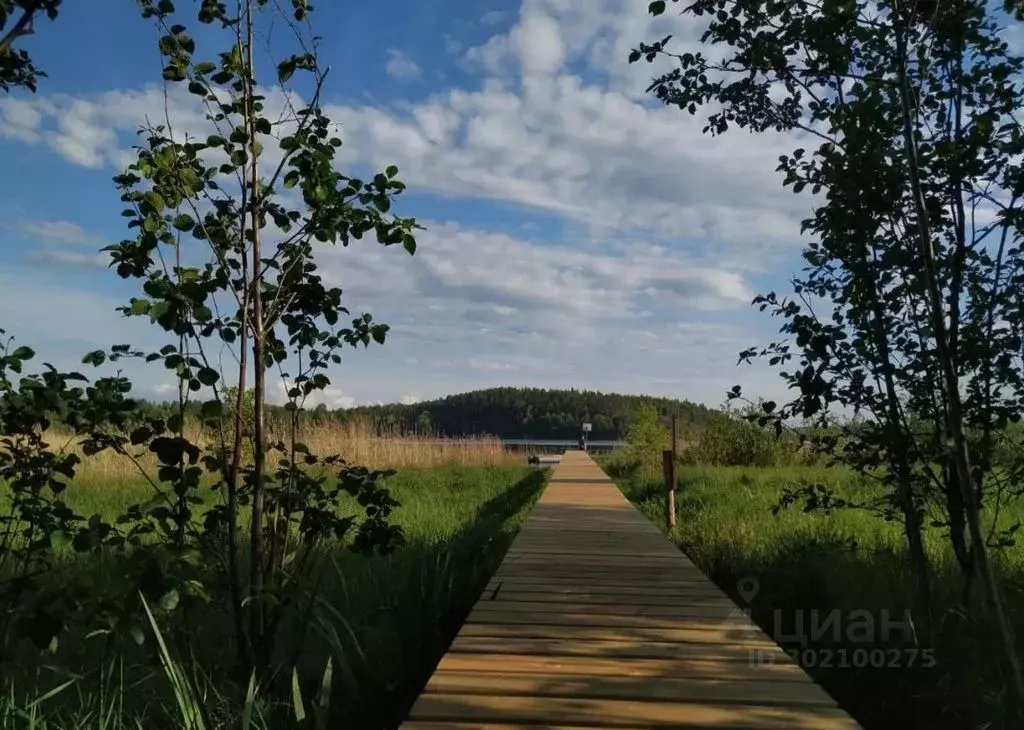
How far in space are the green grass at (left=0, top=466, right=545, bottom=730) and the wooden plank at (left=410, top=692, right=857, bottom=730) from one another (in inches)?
14.1

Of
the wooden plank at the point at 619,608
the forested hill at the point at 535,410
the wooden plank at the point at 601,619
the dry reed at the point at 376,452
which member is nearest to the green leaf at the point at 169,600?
the wooden plank at the point at 601,619

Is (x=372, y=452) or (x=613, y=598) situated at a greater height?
(x=372, y=452)

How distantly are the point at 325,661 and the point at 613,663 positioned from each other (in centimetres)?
123

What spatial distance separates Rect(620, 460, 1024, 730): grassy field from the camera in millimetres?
3029

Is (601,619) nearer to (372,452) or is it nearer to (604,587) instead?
(604,587)

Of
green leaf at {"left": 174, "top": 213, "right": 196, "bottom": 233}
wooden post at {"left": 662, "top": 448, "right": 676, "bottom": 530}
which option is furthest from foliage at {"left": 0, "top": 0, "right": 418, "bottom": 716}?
wooden post at {"left": 662, "top": 448, "right": 676, "bottom": 530}

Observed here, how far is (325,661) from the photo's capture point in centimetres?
315

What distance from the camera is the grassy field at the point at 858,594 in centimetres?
303

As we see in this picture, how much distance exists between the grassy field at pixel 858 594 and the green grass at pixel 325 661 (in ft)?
5.29

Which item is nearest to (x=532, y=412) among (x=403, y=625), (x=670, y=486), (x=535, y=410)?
(x=535, y=410)

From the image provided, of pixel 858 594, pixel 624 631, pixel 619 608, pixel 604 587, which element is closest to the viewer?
pixel 624 631

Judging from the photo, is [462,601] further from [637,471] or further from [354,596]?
[637,471]

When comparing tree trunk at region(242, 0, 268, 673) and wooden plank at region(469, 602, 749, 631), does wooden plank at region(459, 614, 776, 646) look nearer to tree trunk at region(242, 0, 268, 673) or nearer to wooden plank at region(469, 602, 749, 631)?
wooden plank at region(469, 602, 749, 631)

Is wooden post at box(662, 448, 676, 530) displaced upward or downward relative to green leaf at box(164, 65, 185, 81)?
downward
